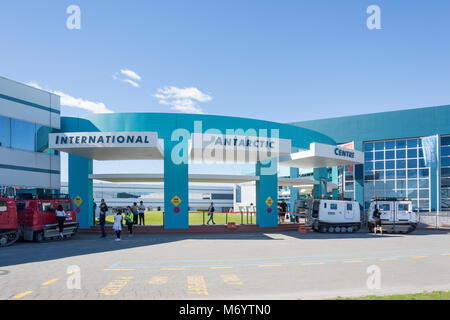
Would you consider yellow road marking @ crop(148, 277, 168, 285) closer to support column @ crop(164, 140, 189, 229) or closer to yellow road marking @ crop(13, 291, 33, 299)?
yellow road marking @ crop(13, 291, 33, 299)

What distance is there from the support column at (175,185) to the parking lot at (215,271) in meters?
7.16

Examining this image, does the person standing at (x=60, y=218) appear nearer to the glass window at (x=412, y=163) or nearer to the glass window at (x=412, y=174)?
the glass window at (x=412, y=174)

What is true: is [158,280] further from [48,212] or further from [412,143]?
[412,143]

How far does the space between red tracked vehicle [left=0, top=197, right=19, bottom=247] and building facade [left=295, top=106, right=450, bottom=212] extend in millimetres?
32590

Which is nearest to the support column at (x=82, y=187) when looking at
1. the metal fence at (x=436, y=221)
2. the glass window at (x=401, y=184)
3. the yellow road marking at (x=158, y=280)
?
the yellow road marking at (x=158, y=280)

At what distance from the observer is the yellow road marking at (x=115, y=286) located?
7.76 meters

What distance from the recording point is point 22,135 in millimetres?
22844

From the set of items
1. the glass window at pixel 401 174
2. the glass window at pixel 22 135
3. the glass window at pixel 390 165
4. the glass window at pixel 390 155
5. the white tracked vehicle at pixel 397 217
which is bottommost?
the white tracked vehicle at pixel 397 217

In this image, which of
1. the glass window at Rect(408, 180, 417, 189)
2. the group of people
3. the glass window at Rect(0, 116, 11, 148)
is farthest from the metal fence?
the glass window at Rect(0, 116, 11, 148)

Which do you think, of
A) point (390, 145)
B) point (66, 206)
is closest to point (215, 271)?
point (66, 206)

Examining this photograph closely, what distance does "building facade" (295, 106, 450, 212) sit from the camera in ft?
122

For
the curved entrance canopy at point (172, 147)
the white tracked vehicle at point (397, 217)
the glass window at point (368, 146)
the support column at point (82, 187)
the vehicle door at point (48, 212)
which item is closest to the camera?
the vehicle door at point (48, 212)

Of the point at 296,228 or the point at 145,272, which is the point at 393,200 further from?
the point at 145,272

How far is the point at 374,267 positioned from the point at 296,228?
50.8 ft
